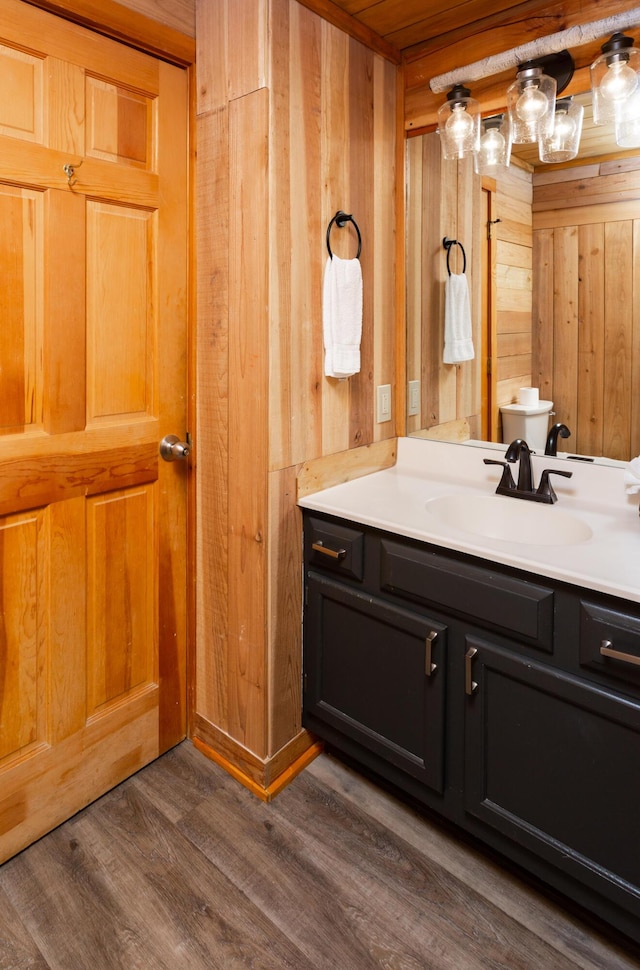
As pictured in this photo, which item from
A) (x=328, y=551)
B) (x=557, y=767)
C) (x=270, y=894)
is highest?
(x=328, y=551)

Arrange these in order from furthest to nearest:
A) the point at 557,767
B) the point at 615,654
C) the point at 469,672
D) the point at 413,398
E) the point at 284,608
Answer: the point at 413,398, the point at 284,608, the point at 469,672, the point at 557,767, the point at 615,654

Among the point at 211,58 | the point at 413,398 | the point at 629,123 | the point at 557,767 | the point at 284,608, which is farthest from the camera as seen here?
the point at 413,398

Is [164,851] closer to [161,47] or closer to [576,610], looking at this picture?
[576,610]

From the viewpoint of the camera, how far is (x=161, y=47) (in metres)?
1.59

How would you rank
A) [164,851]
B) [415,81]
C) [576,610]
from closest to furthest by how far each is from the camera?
[576,610] < [164,851] < [415,81]

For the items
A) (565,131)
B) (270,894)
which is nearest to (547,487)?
(565,131)

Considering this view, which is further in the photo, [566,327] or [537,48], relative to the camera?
[566,327]

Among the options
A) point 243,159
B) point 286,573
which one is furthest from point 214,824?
point 243,159

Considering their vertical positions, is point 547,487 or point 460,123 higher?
point 460,123

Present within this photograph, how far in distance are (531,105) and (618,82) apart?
0.21 meters

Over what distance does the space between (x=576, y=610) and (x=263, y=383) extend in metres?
0.92

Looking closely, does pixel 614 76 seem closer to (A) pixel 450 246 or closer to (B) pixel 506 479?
(A) pixel 450 246

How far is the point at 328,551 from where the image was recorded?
1.67m

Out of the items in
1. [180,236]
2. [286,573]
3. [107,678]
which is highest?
[180,236]
